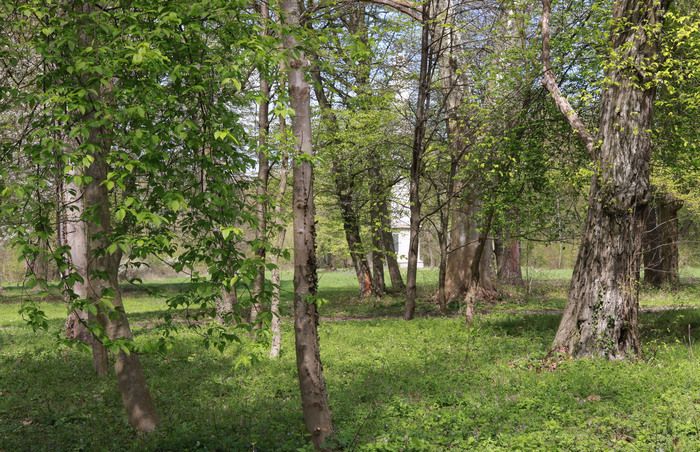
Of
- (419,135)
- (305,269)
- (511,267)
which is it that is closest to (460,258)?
(419,135)

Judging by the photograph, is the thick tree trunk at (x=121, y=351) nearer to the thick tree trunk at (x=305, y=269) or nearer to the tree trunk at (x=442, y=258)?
the thick tree trunk at (x=305, y=269)

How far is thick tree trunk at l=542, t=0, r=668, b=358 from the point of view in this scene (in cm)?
1001

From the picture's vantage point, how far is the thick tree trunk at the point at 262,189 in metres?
5.66

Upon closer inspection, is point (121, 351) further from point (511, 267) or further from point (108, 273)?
point (511, 267)

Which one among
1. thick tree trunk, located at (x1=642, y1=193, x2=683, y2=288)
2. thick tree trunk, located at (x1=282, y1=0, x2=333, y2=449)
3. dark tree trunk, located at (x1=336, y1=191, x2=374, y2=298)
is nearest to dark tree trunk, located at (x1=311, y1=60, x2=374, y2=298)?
dark tree trunk, located at (x1=336, y1=191, x2=374, y2=298)

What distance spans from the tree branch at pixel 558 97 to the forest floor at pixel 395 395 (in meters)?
3.51

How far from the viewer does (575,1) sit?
43.9 feet

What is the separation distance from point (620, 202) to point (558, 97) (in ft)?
6.85

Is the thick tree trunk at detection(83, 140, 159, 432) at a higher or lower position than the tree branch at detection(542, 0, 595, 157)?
lower

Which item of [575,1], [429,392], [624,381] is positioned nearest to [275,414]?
[429,392]

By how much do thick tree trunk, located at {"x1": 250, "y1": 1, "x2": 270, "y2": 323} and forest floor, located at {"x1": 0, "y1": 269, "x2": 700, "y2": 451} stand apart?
494mm

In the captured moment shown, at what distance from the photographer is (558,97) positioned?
1070 centimetres

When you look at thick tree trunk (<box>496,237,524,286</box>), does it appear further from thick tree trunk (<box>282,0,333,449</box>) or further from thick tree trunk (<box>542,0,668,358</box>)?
thick tree trunk (<box>282,0,333,449</box>)

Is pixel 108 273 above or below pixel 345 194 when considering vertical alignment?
below
